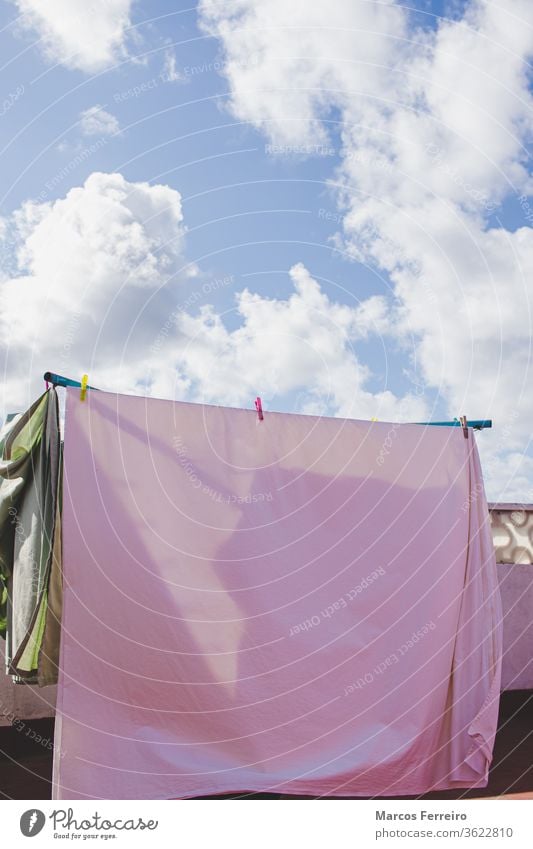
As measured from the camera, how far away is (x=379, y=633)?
12.5 ft

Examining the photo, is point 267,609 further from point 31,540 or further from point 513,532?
point 513,532

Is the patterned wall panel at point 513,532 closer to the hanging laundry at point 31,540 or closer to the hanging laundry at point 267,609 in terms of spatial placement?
the hanging laundry at point 267,609

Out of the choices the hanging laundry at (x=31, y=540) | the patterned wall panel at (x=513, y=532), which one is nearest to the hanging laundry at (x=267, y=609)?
the hanging laundry at (x=31, y=540)

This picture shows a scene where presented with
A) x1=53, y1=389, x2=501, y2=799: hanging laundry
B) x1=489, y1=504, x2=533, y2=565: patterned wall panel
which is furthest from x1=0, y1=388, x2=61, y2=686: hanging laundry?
x1=489, y1=504, x2=533, y2=565: patterned wall panel

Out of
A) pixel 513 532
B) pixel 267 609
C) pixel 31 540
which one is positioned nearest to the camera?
pixel 31 540

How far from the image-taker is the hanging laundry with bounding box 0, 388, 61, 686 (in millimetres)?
3217

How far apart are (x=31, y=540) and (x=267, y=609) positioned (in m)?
1.29

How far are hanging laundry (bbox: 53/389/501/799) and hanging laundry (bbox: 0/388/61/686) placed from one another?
114mm

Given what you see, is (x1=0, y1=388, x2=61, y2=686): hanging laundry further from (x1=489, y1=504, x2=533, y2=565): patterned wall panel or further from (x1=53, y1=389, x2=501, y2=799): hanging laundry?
(x1=489, y1=504, x2=533, y2=565): patterned wall panel

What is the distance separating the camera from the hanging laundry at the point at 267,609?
10.8ft

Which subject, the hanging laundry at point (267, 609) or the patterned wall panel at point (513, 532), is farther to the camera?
the patterned wall panel at point (513, 532)

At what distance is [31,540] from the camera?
3.29m

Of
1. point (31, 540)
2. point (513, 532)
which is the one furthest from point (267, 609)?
point (513, 532)

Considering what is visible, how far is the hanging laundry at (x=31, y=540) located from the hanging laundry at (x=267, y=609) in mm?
114
